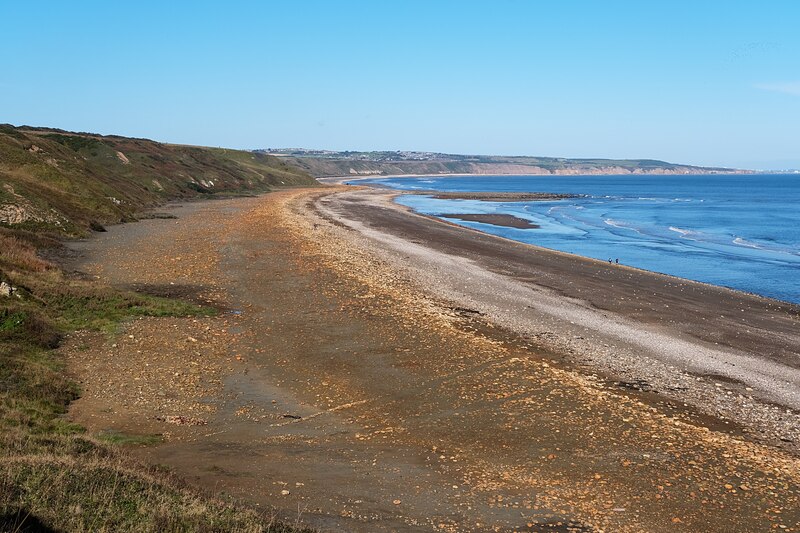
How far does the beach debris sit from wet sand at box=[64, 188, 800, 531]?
121 mm

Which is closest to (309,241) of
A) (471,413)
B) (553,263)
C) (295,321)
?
(553,263)

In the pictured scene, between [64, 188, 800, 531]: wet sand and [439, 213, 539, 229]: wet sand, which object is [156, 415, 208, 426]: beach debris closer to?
[64, 188, 800, 531]: wet sand

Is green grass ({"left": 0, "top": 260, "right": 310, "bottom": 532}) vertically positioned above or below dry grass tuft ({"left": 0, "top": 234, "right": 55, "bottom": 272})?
below

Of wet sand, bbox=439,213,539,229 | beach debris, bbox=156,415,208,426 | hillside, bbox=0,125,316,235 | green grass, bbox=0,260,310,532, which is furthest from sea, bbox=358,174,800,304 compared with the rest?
hillside, bbox=0,125,316,235

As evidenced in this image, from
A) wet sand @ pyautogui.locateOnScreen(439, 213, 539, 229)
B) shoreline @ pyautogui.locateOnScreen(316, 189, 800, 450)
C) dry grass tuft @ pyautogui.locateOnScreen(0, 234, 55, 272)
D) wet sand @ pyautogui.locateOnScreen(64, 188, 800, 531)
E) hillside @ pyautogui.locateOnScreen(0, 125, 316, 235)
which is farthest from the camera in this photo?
wet sand @ pyautogui.locateOnScreen(439, 213, 539, 229)

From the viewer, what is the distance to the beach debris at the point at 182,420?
1317 centimetres

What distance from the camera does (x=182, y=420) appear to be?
13.3 meters

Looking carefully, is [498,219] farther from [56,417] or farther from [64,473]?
[64,473]

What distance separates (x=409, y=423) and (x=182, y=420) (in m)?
4.49

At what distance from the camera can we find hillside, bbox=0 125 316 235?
39.0m

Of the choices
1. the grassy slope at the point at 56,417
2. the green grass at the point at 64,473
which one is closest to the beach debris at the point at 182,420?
the green grass at the point at 64,473

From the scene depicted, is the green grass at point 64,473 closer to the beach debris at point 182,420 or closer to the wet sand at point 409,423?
the wet sand at point 409,423

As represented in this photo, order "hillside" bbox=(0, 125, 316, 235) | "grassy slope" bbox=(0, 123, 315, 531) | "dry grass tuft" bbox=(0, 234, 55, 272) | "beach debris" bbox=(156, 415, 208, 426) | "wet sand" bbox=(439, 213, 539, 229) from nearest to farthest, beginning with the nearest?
1. "grassy slope" bbox=(0, 123, 315, 531)
2. "beach debris" bbox=(156, 415, 208, 426)
3. "dry grass tuft" bbox=(0, 234, 55, 272)
4. "hillside" bbox=(0, 125, 316, 235)
5. "wet sand" bbox=(439, 213, 539, 229)

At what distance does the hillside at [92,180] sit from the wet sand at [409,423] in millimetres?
17957
